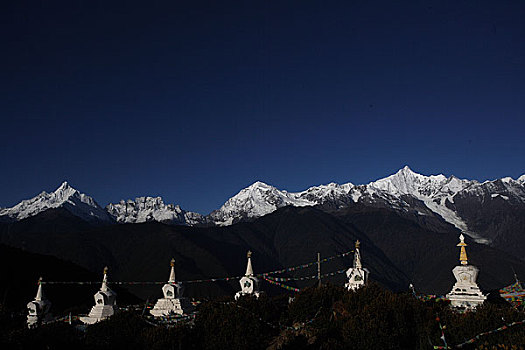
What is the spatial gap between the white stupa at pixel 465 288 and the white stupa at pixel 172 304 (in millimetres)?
13693

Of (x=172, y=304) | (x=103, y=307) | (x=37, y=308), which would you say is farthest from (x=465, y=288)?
(x=37, y=308)

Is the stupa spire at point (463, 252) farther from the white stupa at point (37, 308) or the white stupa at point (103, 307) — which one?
the white stupa at point (37, 308)

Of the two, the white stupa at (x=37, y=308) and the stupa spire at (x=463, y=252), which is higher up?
the stupa spire at (x=463, y=252)

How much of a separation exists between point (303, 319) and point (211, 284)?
102m

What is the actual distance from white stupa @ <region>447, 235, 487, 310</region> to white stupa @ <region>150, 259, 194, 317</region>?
44.9 ft

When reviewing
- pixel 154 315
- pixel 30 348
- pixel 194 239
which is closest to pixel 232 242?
pixel 194 239

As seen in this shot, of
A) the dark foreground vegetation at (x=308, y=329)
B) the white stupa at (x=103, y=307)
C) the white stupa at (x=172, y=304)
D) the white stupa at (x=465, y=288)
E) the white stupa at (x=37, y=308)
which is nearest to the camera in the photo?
the dark foreground vegetation at (x=308, y=329)

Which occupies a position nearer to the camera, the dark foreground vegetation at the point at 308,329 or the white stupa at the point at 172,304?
the dark foreground vegetation at the point at 308,329

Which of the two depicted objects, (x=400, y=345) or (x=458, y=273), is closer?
(x=400, y=345)

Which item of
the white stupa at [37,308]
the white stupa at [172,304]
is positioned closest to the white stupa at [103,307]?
the white stupa at [172,304]

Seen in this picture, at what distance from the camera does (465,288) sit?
18.6 m

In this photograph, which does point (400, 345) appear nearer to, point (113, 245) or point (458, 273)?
point (458, 273)

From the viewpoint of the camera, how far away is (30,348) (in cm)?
1104

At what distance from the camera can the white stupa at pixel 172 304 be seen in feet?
76.6
